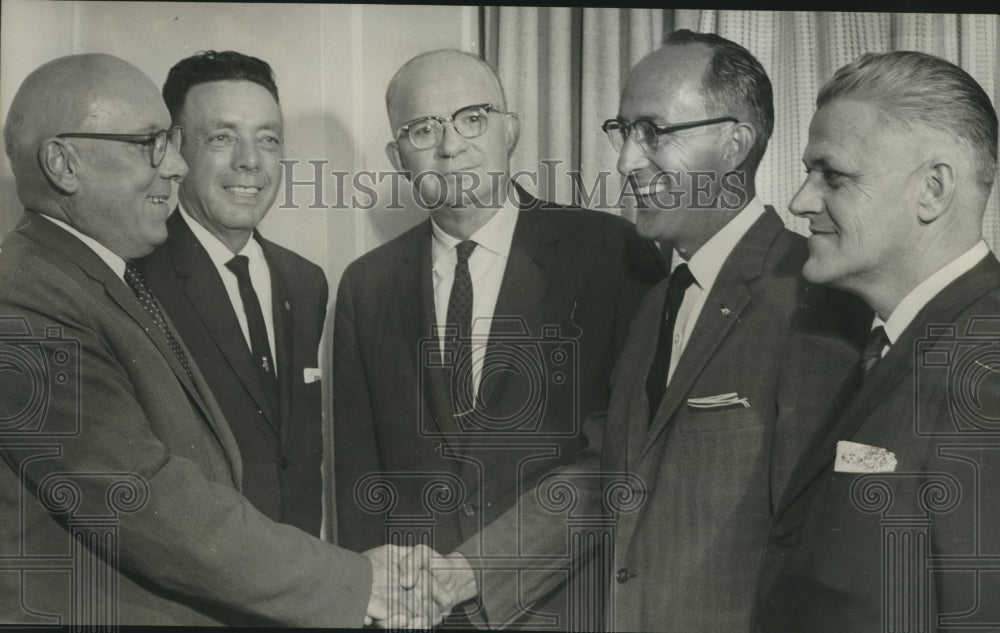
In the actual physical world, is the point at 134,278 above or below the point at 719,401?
above

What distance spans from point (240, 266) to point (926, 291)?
1.73 meters

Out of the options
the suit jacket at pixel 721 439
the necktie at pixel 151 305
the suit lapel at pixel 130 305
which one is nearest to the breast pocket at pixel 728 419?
the suit jacket at pixel 721 439

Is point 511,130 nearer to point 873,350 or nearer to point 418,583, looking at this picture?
point 873,350

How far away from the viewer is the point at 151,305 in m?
3.33

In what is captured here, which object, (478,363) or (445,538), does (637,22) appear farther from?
(445,538)

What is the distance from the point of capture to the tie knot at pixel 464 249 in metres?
3.40

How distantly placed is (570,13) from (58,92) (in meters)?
1.34

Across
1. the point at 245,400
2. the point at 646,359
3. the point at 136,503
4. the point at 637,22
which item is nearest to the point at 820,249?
the point at 646,359

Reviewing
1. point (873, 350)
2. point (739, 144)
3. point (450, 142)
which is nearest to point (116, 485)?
point (450, 142)

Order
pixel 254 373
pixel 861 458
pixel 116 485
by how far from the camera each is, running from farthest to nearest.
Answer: pixel 254 373, pixel 116 485, pixel 861 458

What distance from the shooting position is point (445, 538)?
11.0 ft

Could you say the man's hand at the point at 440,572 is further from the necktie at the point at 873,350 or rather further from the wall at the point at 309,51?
the necktie at the point at 873,350

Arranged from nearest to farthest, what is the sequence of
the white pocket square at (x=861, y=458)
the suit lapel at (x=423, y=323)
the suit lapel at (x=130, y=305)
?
the white pocket square at (x=861, y=458) < the suit lapel at (x=130, y=305) < the suit lapel at (x=423, y=323)

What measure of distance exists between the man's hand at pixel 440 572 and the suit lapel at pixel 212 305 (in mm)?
489
